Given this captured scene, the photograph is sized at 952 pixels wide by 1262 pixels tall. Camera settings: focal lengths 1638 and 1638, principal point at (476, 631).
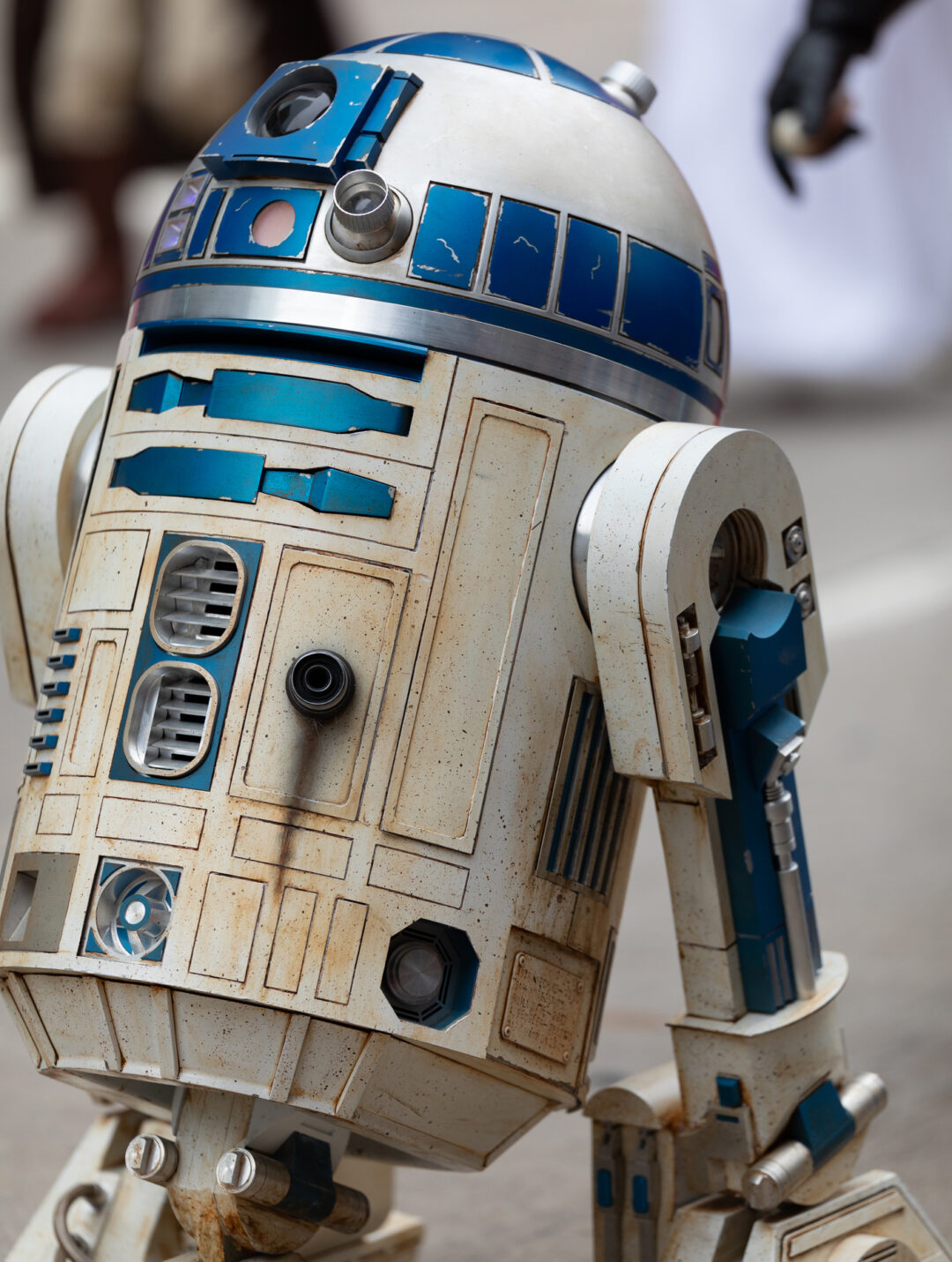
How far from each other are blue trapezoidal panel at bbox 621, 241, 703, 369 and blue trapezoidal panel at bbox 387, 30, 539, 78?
1.07ft

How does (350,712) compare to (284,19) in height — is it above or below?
below

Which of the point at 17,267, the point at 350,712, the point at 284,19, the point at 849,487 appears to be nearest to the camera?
the point at 350,712

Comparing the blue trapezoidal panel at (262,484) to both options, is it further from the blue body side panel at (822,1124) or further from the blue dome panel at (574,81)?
the blue body side panel at (822,1124)

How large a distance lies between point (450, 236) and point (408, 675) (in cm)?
56

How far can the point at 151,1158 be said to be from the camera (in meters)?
2.05

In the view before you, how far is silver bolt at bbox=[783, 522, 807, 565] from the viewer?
231 centimetres

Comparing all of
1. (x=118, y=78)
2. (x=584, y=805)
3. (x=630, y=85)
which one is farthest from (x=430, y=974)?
(x=118, y=78)

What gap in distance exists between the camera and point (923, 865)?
466cm

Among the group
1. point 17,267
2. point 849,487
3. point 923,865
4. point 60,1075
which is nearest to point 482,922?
point 60,1075

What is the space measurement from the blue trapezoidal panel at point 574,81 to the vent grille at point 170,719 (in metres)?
0.99

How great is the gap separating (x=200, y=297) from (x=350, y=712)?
0.59 m

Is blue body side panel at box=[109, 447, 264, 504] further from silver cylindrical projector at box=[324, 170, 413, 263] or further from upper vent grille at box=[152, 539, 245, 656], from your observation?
silver cylindrical projector at box=[324, 170, 413, 263]

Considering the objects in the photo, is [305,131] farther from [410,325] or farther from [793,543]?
[793,543]

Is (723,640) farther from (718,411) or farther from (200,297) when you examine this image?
(200,297)
